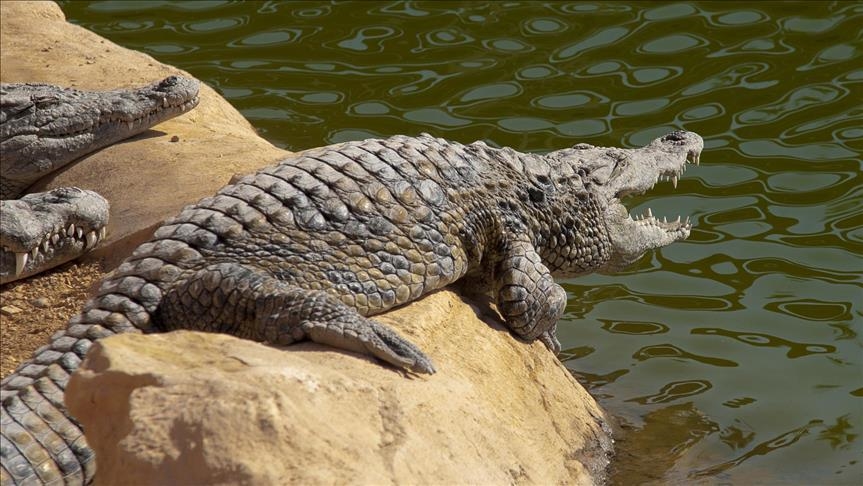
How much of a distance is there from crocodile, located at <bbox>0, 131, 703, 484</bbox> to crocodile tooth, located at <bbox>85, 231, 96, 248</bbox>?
939mm

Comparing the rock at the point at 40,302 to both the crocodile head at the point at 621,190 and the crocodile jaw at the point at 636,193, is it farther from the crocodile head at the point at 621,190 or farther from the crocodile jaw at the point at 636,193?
the crocodile jaw at the point at 636,193

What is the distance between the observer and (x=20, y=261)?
5.48 meters

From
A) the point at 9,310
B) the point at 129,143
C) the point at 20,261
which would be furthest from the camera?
the point at 129,143

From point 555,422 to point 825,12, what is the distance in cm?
579

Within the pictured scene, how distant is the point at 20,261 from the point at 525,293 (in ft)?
7.62

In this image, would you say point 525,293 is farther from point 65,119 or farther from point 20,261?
point 65,119

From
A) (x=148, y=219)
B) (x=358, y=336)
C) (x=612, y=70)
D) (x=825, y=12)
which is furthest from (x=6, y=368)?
(x=825, y=12)

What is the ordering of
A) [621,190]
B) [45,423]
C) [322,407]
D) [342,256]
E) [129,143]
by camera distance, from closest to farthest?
[322,407], [45,423], [342,256], [621,190], [129,143]

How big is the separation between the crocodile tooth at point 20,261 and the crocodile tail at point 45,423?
1.38m

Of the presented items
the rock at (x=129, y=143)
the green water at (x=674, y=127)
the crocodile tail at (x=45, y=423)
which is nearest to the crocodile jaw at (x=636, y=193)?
the green water at (x=674, y=127)

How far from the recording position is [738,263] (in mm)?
7141

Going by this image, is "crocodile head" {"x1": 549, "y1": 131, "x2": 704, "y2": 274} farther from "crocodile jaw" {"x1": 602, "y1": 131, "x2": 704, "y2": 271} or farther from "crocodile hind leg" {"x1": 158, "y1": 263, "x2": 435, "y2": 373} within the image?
"crocodile hind leg" {"x1": 158, "y1": 263, "x2": 435, "y2": 373}

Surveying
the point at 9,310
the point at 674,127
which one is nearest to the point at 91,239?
the point at 9,310

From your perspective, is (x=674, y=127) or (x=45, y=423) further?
(x=674, y=127)
